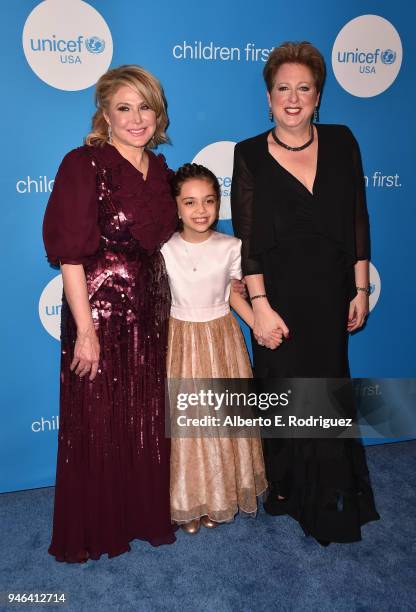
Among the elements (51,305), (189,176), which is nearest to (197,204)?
(189,176)

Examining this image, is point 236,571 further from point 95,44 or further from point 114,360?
point 95,44

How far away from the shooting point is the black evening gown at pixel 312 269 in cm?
223

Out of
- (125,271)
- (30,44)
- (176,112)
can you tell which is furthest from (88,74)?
(125,271)

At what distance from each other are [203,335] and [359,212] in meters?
0.84

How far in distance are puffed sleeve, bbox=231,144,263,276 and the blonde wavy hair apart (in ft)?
1.23

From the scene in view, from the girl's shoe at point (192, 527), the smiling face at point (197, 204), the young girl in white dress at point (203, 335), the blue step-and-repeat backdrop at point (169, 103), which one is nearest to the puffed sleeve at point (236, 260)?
the young girl in white dress at point (203, 335)

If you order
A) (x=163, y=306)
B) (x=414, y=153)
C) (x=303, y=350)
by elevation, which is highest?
(x=414, y=153)

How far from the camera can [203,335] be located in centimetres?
236

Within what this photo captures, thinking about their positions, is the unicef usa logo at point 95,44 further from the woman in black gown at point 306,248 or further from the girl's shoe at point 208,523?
the girl's shoe at point 208,523

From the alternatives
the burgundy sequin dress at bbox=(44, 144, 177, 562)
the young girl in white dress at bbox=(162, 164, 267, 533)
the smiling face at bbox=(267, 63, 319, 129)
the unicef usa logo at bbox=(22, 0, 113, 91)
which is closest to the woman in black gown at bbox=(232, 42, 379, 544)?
the smiling face at bbox=(267, 63, 319, 129)

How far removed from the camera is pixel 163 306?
7.58ft

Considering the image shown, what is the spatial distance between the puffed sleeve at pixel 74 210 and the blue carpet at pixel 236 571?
131 centimetres

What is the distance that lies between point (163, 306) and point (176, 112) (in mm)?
953

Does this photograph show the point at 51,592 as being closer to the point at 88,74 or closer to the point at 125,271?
the point at 125,271
